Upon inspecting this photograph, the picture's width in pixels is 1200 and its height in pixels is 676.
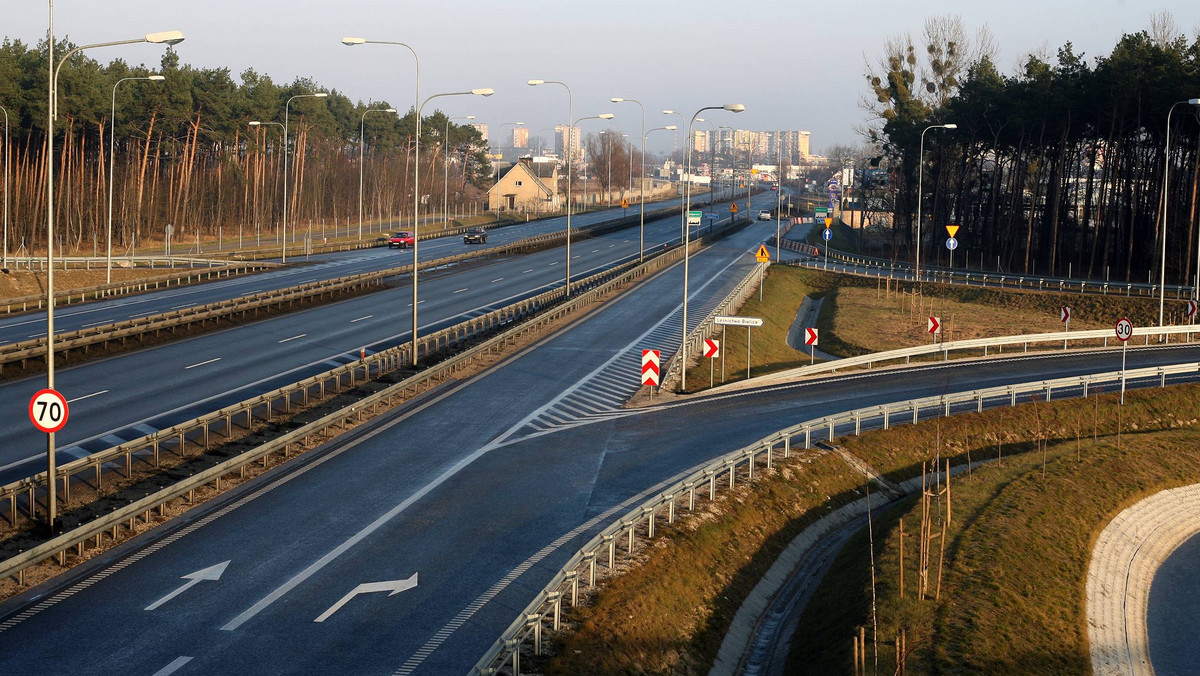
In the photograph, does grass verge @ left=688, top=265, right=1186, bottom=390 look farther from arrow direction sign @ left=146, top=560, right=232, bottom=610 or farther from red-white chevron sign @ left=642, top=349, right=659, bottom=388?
arrow direction sign @ left=146, top=560, right=232, bottom=610

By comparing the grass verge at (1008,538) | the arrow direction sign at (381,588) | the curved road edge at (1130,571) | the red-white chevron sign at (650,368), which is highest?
the red-white chevron sign at (650,368)

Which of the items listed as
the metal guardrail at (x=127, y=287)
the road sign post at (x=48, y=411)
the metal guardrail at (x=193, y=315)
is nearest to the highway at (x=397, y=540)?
the road sign post at (x=48, y=411)

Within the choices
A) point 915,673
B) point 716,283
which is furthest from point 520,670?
point 716,283

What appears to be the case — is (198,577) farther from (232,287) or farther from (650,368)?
(232,287)

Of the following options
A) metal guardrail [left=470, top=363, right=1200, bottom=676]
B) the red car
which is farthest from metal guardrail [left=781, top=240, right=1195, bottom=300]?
the red car

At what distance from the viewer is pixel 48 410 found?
1944 centimetres

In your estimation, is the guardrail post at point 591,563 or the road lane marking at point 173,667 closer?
the road lane marking at point 173,667

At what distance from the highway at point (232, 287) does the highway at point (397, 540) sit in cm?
1952

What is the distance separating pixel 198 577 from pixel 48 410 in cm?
418

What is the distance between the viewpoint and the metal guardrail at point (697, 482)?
1588 centimetres

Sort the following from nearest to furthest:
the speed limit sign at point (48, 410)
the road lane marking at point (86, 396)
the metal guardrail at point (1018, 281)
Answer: the speed limit sign at point (48, 410) < the road lane marking at point (86, 396) < the metal guardrail at point (1018, 281)

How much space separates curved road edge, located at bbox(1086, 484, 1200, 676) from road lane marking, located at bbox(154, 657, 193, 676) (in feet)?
55.4

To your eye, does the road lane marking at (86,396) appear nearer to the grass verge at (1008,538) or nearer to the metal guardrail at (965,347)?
the metal guardrail at (965,347)

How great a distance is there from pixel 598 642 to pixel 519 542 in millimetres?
4661
